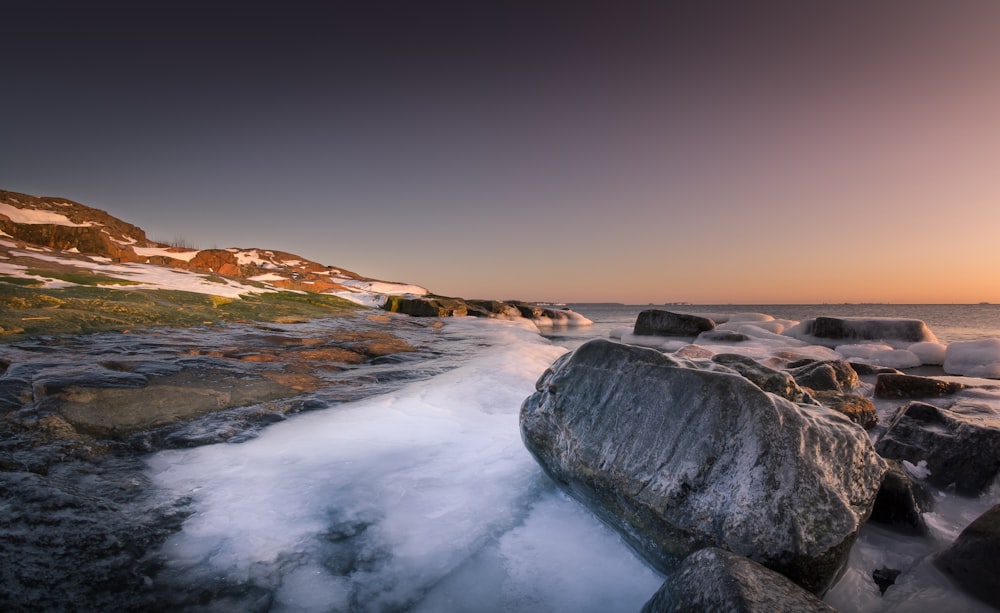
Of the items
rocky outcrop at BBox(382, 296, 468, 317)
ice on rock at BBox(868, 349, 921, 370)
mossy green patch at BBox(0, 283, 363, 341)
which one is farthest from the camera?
rocky outcrop at BBox(382, 296, 468, 317)

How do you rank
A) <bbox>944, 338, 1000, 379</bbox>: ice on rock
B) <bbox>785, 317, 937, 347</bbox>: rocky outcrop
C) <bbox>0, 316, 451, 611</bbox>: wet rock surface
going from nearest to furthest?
<bbox>0, 316, 451, 611</bbox>: wet rock surface, <bbox>944, 338, 1000, 379</bbox>: ice on rock, <bbox>785, 317, 937, 347</bbox>: rocky outcrop

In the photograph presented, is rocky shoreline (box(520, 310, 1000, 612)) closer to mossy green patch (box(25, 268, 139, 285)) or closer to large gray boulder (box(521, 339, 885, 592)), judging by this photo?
large gray boulder (box(521, 339, 885, 592))

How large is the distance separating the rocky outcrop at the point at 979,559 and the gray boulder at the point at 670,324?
1631 centimetres

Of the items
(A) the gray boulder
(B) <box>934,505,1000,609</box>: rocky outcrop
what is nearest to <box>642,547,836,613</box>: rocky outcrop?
(B) <box>934,505,1000,609</box>: rocky outcrop

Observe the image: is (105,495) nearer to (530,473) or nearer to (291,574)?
(291,574)

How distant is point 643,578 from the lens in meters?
2.49

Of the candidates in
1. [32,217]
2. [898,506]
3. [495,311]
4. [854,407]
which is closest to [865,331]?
[854,407]

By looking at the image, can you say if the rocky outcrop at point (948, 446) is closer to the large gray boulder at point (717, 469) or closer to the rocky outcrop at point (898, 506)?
the rocky outcrop at point (898, 506)

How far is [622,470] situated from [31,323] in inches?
445

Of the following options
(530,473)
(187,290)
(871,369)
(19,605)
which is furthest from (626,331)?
(19,605)

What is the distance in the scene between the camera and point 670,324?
18.4m

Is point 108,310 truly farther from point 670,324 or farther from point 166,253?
point 166,253

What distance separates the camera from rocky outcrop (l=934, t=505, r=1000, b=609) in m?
2.19

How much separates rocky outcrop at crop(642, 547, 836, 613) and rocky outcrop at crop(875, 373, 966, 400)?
24.4 feet
